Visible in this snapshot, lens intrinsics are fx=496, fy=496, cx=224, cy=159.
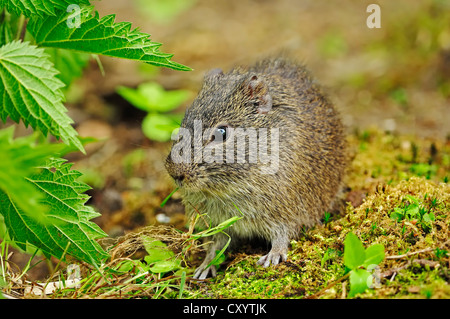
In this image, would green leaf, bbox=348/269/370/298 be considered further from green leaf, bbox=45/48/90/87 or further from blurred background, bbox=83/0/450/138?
blurred background, bbox=83/0/450/138

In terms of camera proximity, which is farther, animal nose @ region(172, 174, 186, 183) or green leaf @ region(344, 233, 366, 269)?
animal nose @ region(172, 174, 186, 183)

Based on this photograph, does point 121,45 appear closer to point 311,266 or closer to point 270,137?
point 270,137

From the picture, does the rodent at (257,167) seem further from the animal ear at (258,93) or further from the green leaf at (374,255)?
the green leaf at (374,255)


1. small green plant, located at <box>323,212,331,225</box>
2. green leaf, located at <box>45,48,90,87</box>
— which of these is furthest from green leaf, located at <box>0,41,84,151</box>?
small green plant, located at <box>323,212,331,225</box>

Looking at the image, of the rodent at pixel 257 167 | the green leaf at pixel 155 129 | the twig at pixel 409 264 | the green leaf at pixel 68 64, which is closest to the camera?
the twig at pixel 409 264

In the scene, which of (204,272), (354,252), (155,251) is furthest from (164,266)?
(354,252)

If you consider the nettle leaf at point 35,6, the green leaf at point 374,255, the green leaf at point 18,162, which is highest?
the nettle leaf at point 35,6

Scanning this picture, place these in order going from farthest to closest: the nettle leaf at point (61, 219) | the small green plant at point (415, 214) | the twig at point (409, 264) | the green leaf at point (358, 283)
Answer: the small green plant at point (415, 214)
the nettle leaf at point (61, 219)
the twig at point (409, 264)
the green leaf at point (358, 283)

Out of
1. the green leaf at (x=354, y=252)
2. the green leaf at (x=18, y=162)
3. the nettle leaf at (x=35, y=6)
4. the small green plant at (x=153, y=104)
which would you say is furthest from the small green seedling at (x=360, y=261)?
the small green plant at (x=153, y=104)
